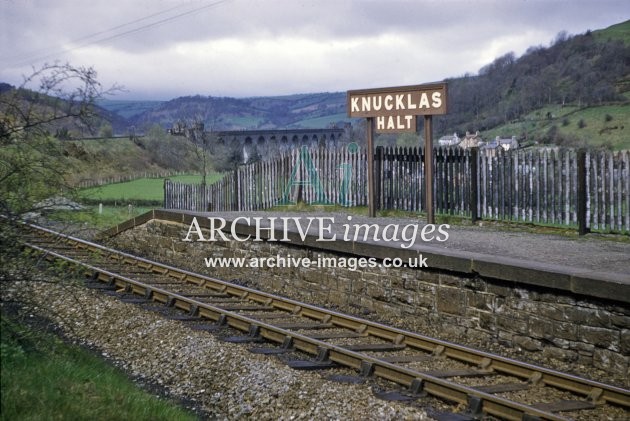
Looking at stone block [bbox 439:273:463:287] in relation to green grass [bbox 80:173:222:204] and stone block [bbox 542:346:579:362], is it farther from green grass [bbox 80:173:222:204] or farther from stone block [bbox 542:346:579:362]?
green grass [bbox 80:173:222:204]

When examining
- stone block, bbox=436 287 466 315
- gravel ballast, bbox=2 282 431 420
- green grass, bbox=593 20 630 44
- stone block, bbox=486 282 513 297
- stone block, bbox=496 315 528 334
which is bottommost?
gravel ballast, bbox=2 282 431 420

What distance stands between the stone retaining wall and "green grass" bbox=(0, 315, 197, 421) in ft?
13.4

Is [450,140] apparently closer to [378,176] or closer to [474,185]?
[378,176]

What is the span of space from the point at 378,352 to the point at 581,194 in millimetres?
6977

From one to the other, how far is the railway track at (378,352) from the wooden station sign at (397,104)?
5805mm

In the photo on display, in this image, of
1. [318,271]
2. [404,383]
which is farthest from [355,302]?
[404,383]

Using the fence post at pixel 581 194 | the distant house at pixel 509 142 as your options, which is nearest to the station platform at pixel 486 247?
the fence post at pixel 581 194

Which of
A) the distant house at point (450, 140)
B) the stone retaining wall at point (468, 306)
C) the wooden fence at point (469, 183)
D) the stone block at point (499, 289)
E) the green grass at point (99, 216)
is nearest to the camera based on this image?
the stone retaining wall at point (468, 306)

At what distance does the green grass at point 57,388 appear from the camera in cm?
643

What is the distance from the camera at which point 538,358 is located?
9328 millimetres

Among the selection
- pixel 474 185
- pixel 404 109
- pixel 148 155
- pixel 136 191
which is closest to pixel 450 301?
pixel 474 185

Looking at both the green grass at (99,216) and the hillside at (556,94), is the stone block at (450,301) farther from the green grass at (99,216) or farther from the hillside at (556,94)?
the hillside at (556,94)

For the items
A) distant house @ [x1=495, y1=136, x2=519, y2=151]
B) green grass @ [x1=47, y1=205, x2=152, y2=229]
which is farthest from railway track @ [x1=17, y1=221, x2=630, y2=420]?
distant house @ [x1=495, y1=136, x2=519, y2=151]

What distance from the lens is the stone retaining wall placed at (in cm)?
865
